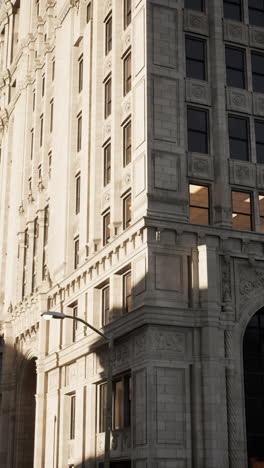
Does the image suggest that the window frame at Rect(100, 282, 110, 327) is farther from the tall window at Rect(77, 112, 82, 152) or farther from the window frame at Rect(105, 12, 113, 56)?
the window frame at Rect(105, 12, 113, 56)

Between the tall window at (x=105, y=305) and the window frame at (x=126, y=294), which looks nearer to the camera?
the window frame at (x=126, y=294)

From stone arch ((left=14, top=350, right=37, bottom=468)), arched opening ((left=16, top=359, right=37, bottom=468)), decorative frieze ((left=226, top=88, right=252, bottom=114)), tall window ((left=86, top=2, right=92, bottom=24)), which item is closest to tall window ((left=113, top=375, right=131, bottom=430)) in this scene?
decorative frieze ((left=226, top=88, right=252, bottom=114))

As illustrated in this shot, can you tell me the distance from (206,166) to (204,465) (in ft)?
45.0

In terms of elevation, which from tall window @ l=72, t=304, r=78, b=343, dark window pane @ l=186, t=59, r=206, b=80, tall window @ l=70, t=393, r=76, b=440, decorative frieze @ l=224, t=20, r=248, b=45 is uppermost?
decorative frieze @ l=224, t=20, r=248, b=45

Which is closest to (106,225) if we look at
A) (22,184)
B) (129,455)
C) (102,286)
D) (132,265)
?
(102,286)

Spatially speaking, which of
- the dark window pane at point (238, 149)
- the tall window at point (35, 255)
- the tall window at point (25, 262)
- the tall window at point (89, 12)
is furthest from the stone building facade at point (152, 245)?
the tall window at point (25, 262)

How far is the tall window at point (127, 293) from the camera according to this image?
1441 inches

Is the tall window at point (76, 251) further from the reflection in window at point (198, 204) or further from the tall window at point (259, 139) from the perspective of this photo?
the tall window at point (259, 139)

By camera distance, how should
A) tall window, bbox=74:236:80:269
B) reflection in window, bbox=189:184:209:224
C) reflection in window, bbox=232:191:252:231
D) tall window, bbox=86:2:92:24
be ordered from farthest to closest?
tall window, bbox=86:2:92:24 → tall window, bbox=74:236:80:269 → reflection in window, bbox=232:191:252:231 → reflection in window, bbox=189:184:209:224

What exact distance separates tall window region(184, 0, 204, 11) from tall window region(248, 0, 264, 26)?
2.67m

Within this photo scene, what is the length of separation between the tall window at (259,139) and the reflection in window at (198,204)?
367 cm

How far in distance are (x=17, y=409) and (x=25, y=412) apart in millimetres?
566

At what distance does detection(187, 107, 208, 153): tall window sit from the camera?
37.5 meters

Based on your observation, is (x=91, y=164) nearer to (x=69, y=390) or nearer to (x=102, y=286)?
(x=102, y=286)
